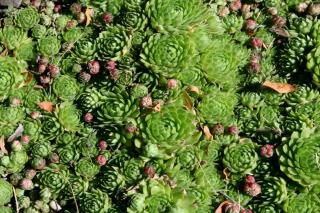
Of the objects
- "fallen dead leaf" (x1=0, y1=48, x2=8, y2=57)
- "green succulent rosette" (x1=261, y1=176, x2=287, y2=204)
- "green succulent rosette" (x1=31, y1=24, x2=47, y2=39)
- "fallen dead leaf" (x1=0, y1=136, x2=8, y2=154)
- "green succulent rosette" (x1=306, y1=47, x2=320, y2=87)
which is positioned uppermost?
"green succulent rosette" (x1=306, y1=47, x2=320, y2=87)

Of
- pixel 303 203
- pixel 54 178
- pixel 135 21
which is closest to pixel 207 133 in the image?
pixel 303 203

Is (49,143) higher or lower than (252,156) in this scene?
lower

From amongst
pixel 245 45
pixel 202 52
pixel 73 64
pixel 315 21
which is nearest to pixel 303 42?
pixel 315 21

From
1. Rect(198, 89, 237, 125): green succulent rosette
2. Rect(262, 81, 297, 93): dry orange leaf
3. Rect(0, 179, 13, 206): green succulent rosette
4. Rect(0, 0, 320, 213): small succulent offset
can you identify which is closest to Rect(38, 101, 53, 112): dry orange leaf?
Rect(0, 0, 320, 213): small succulent offset

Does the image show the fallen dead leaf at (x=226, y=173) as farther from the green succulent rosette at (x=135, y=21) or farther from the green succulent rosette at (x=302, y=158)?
the green succulent rosette at (x=135, y=21)

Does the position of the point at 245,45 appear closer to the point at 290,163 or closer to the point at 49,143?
the point at 290,163

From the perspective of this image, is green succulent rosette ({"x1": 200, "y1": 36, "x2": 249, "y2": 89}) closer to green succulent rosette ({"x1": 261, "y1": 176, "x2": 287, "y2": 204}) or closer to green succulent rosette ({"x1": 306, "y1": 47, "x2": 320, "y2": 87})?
green succulent rosette ({"x1": 306, "y1": 47, "x2": 320, "y2": 87})
